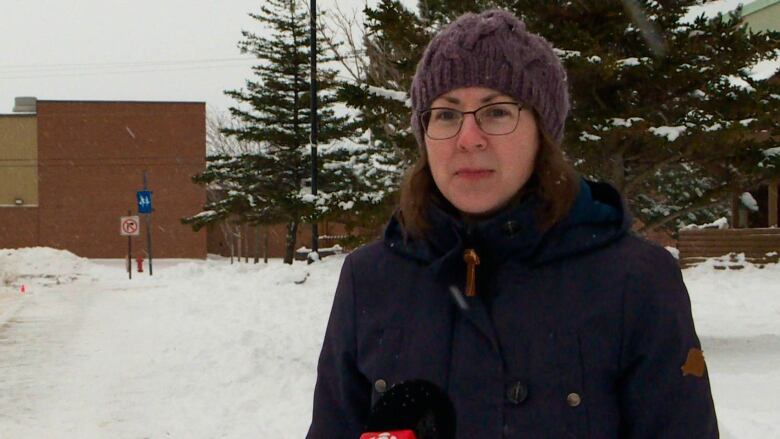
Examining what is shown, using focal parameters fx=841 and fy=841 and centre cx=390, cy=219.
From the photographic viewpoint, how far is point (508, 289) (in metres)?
2.00

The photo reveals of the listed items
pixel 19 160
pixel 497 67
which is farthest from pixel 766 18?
pixel 19 160

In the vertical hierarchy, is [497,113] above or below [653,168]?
below

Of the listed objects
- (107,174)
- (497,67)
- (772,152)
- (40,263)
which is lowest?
(40,263)

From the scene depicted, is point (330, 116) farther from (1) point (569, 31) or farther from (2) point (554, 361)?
(2) point (554, 361)

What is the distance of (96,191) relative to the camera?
52.6 metres

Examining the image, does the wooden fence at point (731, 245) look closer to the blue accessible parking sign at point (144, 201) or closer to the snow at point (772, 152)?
the snow at point (772, 152)

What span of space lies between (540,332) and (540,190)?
36cm

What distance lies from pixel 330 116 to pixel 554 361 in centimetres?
2863

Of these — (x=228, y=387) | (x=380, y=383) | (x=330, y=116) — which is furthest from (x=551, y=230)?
(x=330, y=116)

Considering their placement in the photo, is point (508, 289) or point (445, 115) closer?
point (508, 289)

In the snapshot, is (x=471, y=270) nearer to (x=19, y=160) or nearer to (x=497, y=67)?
(x=497, y=67)

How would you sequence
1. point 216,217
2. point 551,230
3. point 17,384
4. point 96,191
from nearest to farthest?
point 551,230, point 17,384, point 216,217, point 96,191

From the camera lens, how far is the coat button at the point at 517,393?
1.90 metres

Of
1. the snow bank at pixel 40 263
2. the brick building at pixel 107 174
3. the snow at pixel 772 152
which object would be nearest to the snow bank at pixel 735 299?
the snow at pixel 772 152
